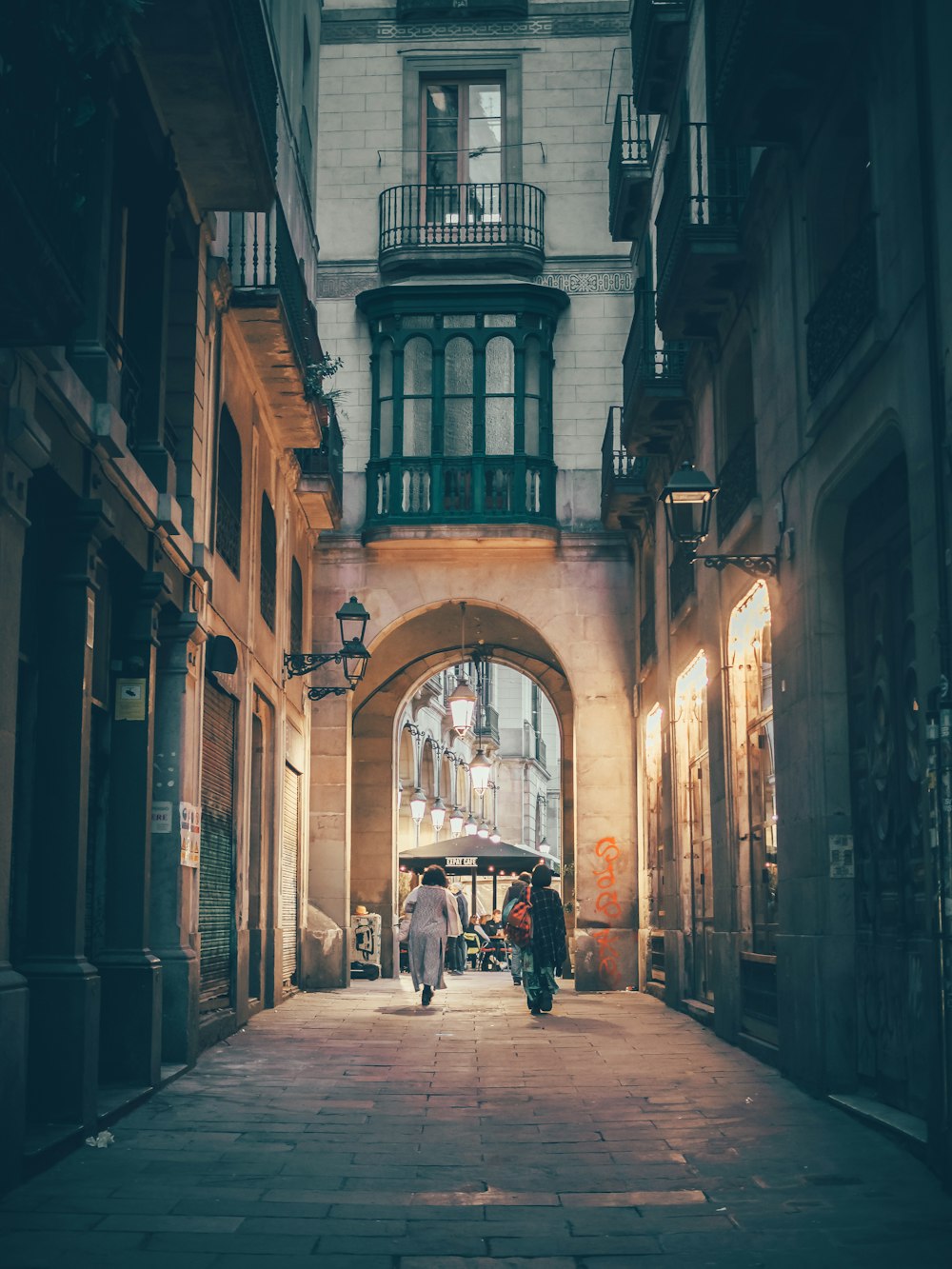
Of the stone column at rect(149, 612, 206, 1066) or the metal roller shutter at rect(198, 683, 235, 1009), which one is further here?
the metal roller shutter at rect(198, 683, 235, 1009)

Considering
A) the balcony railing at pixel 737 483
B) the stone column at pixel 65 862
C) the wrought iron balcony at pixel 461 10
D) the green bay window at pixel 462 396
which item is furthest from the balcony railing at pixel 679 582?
the wrought iron balcony at pixel 461 10

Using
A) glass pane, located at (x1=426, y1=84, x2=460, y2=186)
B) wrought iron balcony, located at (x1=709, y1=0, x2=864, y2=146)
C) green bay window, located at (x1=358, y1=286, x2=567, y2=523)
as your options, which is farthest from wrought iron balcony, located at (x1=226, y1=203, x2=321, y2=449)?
glass pane, located at (x1=426, y1=84, x2=460, y2=186)

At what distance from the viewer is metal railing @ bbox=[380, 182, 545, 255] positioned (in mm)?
22500

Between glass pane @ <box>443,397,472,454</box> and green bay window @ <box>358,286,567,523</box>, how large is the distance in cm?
1

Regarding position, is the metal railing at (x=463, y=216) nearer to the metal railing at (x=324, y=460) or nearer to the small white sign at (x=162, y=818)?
the metal railing at (x=324, y=460)

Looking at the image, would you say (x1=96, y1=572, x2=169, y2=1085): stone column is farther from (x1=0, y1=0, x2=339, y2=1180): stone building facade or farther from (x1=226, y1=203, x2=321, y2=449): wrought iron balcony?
(x1=226, y1=203, x2=321, y2=449): wrought iron balcony

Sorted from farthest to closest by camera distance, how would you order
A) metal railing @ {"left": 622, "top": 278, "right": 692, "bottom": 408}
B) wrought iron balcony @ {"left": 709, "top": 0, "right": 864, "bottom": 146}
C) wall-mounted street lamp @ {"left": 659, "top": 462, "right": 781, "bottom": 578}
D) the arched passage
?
the arched passage
metal railing @ {"left": 622, "top": 278, "right": 692, "bottom": 408}
wall-mounted street lamp @ {"left": 659, "top": 462, "right": 781, "bottom": 578}
wrought iron balcony @ {"left": 709, "top": 0, "right": 864, "bottom": 146}

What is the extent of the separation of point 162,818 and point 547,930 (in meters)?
6.53

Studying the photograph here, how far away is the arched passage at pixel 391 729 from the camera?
2505 centimetres

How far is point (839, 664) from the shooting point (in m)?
10.2

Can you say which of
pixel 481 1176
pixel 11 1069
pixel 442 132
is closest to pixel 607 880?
pixel 442 132

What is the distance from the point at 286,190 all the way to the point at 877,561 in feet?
34.8

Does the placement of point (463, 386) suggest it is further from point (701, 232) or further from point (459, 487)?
point (701, 232)

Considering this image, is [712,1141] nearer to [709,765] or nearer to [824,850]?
[824,850]
